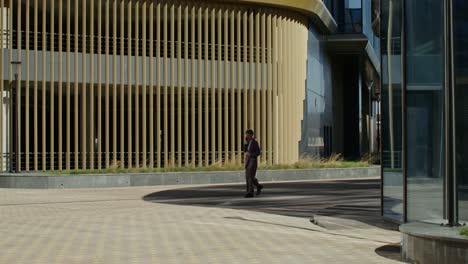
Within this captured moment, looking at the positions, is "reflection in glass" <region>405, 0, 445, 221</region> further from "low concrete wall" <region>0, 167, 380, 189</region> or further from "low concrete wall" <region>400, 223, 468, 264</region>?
"low concrete wall" <region>0, 167, 380, 189</region>

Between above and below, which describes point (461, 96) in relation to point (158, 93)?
below

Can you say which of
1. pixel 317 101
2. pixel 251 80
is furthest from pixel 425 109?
pixel 317 101

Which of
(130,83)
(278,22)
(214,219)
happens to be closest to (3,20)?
(130,83)

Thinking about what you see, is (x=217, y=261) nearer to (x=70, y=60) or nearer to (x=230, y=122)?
(x=70, y=60)

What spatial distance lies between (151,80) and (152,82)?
0.09 metres

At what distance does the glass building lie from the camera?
1038 cm

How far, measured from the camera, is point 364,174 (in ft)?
109

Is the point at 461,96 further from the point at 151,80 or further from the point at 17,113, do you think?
the point at 151,80

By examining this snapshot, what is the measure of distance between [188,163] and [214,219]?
18.0m

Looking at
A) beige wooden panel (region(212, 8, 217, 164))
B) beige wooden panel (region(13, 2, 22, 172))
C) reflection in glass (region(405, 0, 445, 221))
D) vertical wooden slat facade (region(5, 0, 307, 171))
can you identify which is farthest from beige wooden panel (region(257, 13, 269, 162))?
reflection in glass (region(405, 0, 445, 221))

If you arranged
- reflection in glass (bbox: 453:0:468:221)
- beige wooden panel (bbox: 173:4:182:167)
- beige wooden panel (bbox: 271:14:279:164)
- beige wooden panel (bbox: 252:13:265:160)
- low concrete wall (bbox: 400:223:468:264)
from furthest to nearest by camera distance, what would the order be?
beige wooden panel (bbox: 271:14:279:164) → beige wooden panel (bbox: 252:13:265:160) → beige wooden panel (bbox: 173:4:182:167) → reflection in glass (bbox: 453:0:468:221) → low concrete wall (bbox: 400:223:468:264)

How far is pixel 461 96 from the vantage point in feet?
34.0

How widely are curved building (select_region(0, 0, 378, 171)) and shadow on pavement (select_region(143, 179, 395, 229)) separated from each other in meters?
6.22

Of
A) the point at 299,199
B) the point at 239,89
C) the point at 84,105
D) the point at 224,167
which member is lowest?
the point at 299,199
